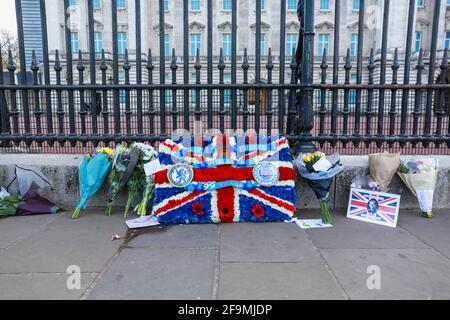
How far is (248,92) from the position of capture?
13.8ft

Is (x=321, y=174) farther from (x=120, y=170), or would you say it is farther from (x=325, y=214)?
(x=120, y=170)

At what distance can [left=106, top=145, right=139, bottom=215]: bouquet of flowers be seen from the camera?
3.85 meters

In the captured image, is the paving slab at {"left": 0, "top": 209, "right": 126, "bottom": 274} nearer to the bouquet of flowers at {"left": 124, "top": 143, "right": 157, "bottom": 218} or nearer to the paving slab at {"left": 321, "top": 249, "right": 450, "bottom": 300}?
the bouquet of flowers at {"left": 124, "top": 143, "right": 157, "bottom": 218}

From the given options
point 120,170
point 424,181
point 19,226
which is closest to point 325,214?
point 424,181

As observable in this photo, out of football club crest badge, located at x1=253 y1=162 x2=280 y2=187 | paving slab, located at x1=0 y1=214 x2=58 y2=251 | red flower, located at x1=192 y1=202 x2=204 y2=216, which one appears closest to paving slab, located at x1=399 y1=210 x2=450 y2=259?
football club crest badge, located at x1=253 y1=162 x2=280 y2=187

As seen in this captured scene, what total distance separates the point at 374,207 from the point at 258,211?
136 cm

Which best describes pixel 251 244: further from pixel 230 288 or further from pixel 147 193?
pixel 147 193

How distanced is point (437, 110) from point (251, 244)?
3.17m

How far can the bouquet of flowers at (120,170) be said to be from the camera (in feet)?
12.6

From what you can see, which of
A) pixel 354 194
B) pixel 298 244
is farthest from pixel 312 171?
pixel 298 244

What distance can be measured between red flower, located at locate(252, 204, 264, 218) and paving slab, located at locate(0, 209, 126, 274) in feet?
4.75

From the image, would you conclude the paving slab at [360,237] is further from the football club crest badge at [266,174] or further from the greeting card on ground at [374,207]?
the football club crest badge at [266,174]

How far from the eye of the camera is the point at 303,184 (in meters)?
4.12

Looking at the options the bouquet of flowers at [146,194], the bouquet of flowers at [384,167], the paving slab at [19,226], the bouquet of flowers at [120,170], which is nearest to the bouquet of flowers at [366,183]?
the bouquet of flowers at [384,167]
